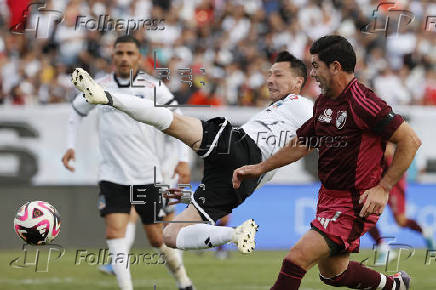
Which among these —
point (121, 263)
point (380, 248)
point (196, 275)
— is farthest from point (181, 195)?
point (380, 248)

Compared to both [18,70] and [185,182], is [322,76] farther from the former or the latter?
[18,70]

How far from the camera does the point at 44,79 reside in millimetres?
16016

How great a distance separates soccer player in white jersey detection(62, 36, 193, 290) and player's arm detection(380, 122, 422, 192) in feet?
10.1

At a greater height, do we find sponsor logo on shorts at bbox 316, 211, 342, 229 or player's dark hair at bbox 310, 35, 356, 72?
player's dark hair at bbox 310, 35, 356, 72

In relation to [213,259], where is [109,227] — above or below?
above

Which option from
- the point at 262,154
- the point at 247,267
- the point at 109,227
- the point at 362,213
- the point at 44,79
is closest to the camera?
the point at 362,213

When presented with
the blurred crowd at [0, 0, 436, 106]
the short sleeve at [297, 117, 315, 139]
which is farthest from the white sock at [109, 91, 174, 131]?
the blurred crowd at [0, 0, 436, 106]

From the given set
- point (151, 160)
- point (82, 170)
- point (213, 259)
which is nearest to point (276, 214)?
point (213, 259)

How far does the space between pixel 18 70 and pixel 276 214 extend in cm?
620

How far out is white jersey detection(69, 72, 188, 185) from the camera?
29.3 ft

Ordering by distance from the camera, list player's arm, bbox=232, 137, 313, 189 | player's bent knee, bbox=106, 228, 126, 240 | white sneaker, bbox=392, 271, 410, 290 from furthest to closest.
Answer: player's bent knee, bbox=106, 228, 126, 240, white sneaker, bbox=392, 271, 410, 290, player's arm, bbox=232, 137, 313, 189

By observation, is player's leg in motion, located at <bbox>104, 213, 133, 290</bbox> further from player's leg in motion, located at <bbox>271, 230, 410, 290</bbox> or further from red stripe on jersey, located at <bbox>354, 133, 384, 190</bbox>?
red stripe on jersey, located at <bbox>354, 133, 384, 190</bbox>

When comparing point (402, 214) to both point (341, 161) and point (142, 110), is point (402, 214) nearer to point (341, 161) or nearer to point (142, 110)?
point (341, 161)

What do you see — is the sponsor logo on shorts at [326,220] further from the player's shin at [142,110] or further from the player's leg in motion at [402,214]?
the player's leg in motion at [402,214]
